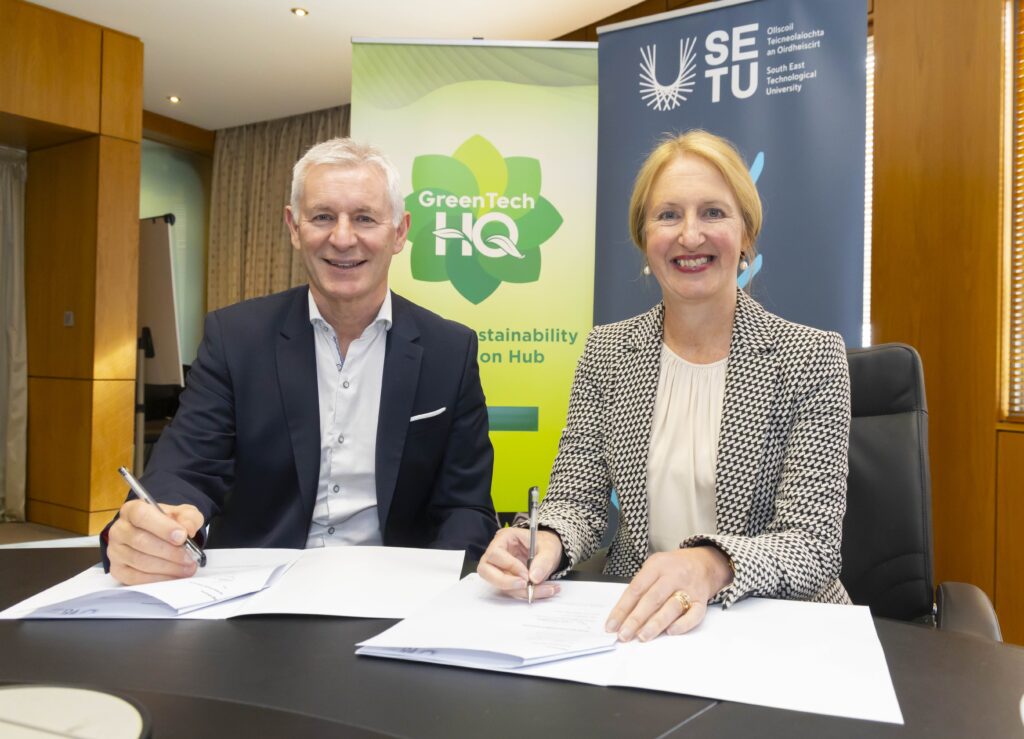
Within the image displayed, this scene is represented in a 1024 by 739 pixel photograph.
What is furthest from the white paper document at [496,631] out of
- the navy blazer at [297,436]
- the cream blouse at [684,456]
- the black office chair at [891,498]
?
the black office chair at [891,498]

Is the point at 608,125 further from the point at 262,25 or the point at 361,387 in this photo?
the point at 262,25

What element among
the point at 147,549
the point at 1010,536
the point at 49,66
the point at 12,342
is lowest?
the point at 1010,536

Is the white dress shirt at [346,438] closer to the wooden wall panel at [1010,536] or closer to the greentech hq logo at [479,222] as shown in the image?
the greentech hq logo at [479,222]

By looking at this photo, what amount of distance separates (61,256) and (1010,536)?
19.2 feet

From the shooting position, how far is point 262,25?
5590 mm

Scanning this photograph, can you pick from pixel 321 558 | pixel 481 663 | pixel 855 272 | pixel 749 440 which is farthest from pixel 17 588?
pixel 855 272

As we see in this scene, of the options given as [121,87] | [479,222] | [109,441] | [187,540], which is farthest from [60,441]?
[187,540]

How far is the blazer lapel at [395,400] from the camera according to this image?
1727 millimetres

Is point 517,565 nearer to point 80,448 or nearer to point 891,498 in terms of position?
point 891,498

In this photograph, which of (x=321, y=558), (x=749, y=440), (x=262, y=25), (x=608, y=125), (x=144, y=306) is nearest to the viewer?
(x=321, y=558)

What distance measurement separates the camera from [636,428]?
1.53 meters

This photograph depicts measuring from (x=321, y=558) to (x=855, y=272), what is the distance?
7.45 ft

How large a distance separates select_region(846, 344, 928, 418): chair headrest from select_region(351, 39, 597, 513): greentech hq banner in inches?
74.9

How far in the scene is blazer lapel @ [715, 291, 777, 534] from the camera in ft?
4.66
